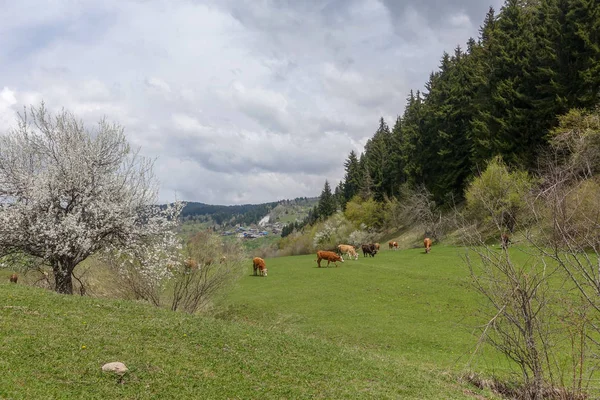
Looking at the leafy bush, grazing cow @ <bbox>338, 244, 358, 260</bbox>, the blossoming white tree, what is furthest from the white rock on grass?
the leafy bush

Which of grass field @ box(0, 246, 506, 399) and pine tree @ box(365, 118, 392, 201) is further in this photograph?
pine tree @ box(365, 118, 392, 201)

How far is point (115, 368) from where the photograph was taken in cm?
802

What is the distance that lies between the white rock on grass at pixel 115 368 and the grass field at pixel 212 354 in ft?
0.44

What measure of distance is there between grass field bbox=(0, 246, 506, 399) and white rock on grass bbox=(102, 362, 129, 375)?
0.44 feet

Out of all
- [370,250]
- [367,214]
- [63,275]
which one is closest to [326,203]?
[367,214]

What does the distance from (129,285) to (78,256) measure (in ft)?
10.2

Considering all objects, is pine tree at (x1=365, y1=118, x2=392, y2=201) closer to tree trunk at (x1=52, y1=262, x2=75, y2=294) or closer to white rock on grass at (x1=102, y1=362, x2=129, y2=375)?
tree trunk at (x1=52, y1=262, x2=75, y2=294)

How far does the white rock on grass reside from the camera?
7.97 metres

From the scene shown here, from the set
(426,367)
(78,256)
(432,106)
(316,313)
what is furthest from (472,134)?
(78,256)

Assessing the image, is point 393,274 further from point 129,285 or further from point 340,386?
point 340,386

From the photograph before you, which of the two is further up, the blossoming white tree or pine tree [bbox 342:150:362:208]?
pine tree [bbox 342:150:362:208]

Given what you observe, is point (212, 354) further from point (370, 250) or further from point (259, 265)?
point (370, 250)

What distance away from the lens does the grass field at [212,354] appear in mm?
7746

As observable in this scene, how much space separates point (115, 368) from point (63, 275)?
423 inches
